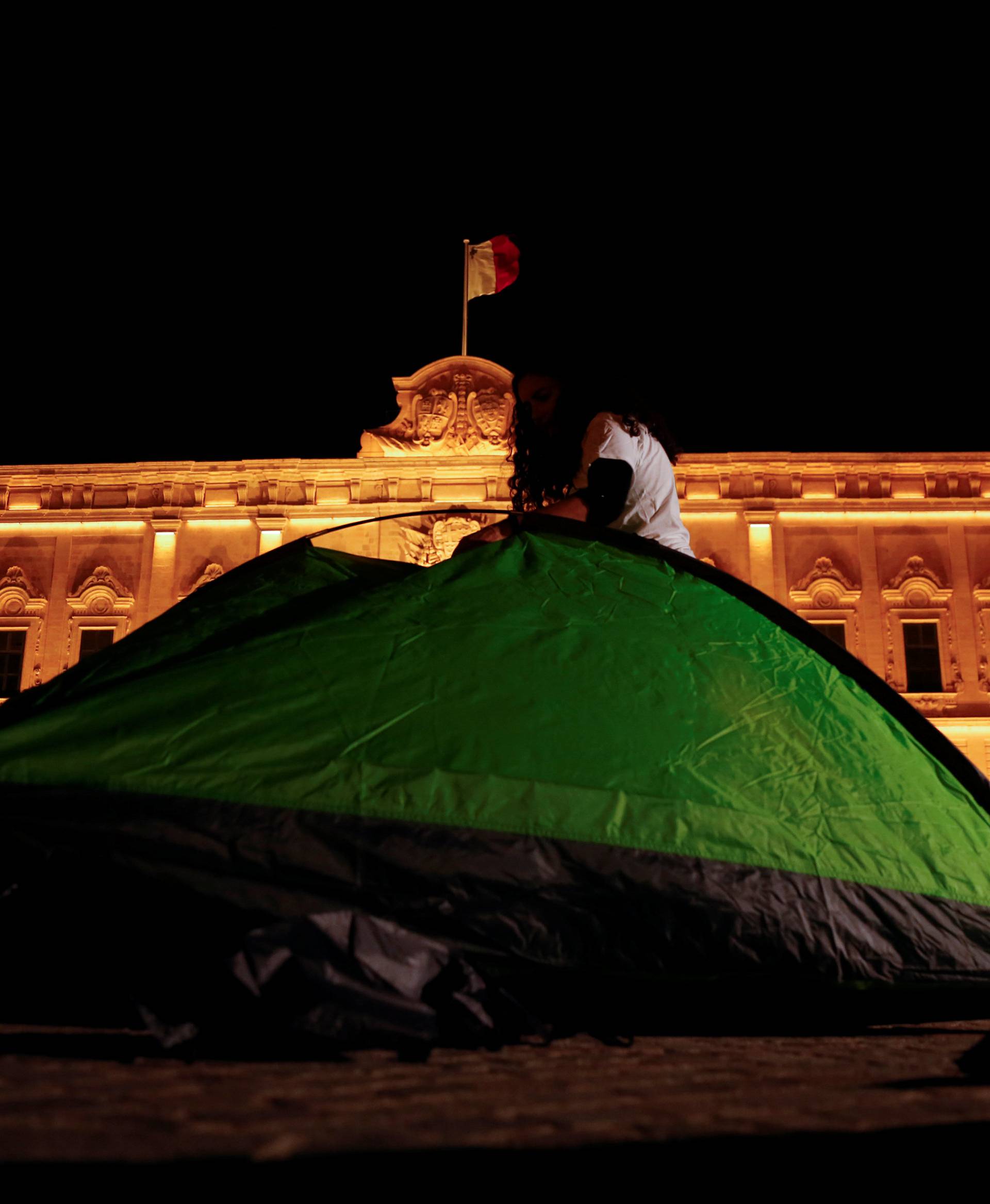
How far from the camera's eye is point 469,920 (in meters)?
2.63

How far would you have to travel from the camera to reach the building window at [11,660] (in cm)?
2175

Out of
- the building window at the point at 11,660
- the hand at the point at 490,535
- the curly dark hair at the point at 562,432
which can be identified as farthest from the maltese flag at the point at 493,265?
the hand at the point at 490,535

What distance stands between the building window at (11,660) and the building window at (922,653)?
1720 centimetres

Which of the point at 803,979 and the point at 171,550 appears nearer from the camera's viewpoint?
the point at 803,979

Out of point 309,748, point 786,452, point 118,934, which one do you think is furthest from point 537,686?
point 786,452

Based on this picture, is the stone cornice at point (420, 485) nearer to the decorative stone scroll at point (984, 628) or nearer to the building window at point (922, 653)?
the decorative stone scroll at point (984, 628)

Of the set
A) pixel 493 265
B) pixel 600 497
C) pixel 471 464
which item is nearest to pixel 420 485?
pixel 471 464

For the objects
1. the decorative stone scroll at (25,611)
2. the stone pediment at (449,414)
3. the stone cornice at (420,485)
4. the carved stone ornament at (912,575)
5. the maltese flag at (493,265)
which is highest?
the maltese flag at (493,265)

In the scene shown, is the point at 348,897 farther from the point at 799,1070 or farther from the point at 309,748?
the point at 799,1070

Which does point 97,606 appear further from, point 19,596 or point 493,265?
point 493,265

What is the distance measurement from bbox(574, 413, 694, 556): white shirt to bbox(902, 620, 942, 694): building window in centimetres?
1808

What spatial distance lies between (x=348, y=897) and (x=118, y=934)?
1.72ft

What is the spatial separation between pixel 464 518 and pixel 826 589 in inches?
278

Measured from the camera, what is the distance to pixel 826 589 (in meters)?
21.1
